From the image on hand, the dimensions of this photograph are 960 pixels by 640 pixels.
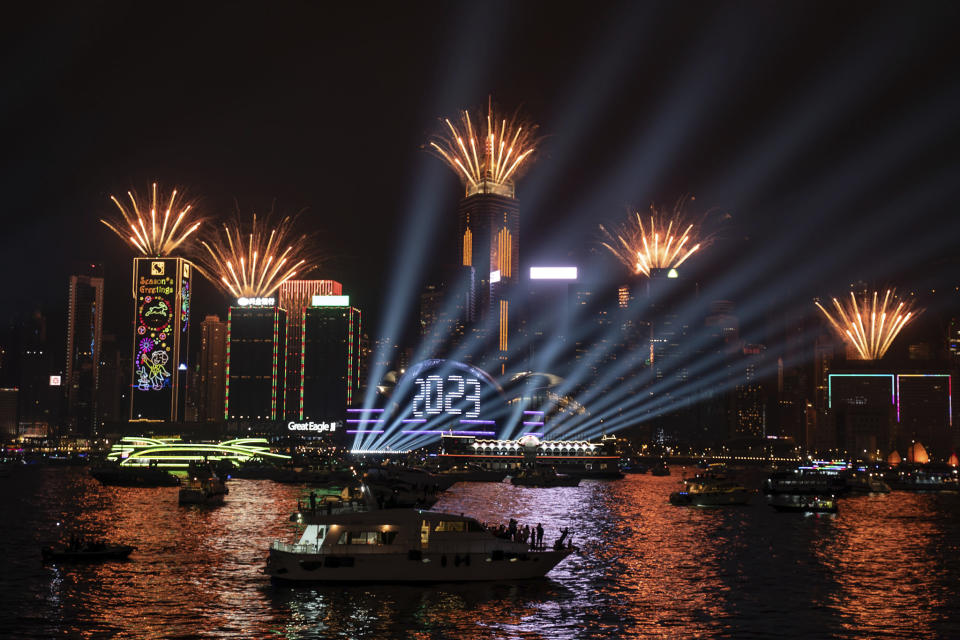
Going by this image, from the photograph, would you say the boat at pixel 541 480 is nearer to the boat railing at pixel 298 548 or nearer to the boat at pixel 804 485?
the boat at pixel 804 485

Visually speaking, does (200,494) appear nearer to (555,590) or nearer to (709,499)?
(709,499)

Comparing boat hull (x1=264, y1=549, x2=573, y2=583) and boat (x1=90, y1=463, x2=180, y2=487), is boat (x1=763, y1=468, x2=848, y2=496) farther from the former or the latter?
boat (x1=90, y1=463, x2=180, y2=487)

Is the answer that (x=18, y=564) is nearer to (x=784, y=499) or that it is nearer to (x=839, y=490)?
(x=784, y=499)

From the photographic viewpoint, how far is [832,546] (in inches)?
3393

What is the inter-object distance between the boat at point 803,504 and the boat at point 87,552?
8796 centimetres

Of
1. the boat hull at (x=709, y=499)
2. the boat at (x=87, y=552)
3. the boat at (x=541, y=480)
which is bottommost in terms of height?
the boat at (x=541, y=480)

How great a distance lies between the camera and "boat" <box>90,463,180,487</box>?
172 metres

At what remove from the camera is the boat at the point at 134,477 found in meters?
172

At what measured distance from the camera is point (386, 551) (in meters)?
57.0

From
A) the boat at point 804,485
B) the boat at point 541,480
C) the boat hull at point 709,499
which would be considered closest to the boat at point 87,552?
the boat hull at point 709,499

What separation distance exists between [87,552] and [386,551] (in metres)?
25.3

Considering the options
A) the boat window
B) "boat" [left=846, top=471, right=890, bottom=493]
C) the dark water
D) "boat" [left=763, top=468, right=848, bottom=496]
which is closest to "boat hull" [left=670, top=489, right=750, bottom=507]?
"boat" [left=763, top=468, right=848, bottom=496]

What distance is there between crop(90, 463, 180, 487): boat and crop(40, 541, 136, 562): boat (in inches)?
4218

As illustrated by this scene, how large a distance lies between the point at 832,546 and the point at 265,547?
48.8 metres
